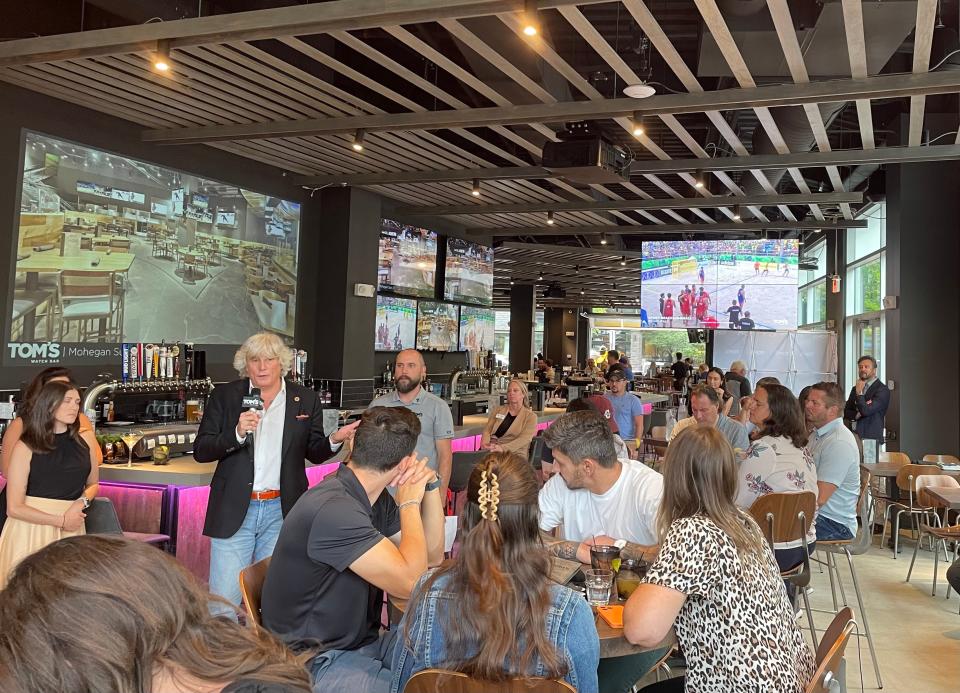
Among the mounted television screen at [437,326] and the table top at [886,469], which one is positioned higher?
the mounted television screen at [437,326]

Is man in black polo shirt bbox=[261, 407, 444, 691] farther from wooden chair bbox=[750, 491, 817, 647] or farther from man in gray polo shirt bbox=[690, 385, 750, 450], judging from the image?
man in gray polo shirt bbox=[690, 385, 750, 450]

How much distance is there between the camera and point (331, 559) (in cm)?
237

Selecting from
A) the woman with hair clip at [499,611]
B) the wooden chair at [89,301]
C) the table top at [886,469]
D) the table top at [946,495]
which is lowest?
the table top at [886,469]

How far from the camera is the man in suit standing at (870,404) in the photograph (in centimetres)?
842

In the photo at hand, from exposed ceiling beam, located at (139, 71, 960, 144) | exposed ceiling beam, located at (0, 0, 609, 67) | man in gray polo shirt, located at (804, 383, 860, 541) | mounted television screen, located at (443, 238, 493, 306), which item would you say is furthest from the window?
exposed ceiling beam, located at (0, 0, 609, 67)

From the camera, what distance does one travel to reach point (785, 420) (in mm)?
4473

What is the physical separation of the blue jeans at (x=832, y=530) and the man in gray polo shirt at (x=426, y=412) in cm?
237

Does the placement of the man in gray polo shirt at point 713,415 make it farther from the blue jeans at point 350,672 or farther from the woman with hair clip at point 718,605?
the blue jeans at point 350,672

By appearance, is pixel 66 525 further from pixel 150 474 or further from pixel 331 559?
pixel 331 559

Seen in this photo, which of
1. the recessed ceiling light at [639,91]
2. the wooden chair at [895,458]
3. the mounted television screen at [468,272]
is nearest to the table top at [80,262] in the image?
the recessed ceiling light at [639,91]

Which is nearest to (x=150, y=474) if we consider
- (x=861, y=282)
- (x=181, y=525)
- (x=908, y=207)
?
(x=181, y=525)

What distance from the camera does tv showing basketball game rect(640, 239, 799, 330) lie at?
430 inches

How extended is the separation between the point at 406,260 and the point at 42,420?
24.5 ft

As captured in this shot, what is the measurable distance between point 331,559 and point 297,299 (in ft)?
25.0
